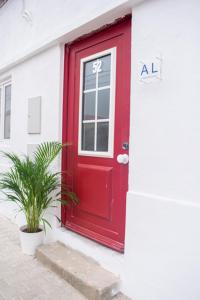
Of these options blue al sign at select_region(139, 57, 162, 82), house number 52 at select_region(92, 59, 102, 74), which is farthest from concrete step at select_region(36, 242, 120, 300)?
house number 52 at select_region(92, 59, 102, 74)

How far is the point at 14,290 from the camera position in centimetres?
222

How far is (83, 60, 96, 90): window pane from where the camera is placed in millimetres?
2674

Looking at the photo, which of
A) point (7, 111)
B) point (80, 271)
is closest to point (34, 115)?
point (7, 111)

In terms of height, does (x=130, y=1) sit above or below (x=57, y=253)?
above

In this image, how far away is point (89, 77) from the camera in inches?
108

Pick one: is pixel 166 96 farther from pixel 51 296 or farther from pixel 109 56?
pixel 51 296

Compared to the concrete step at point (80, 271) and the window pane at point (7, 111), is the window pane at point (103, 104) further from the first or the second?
the window pane at point (7, 111)

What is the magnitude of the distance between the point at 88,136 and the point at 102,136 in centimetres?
23

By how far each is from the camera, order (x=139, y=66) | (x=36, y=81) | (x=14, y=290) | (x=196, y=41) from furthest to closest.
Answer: (x=36, y=81) → (x=14, y=290) → (x=139, y=66) → (x=196, y=41)

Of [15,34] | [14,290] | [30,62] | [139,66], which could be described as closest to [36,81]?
[30,62]

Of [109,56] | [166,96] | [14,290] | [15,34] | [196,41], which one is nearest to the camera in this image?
[196,41]

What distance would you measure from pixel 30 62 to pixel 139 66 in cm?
202

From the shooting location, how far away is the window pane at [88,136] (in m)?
2.67

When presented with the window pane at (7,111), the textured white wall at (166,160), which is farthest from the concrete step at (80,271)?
the window pane at (7,111)
